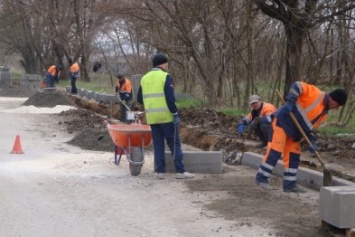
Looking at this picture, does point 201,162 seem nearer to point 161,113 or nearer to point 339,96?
point 161,113

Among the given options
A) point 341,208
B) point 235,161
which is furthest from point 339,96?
point 235,161

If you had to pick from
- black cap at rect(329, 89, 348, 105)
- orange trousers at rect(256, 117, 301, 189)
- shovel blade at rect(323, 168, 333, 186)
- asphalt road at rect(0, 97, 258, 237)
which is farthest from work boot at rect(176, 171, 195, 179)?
black cap at rect(329, 89, 348, 105)

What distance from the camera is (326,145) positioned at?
40.8 ft

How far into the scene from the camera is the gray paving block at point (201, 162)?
10961 millimetres

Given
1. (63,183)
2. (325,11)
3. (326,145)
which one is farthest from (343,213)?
(325,11)

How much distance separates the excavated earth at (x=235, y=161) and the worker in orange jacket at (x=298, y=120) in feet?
Answer: 1.27

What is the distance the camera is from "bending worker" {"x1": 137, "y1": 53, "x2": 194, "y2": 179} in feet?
33.8

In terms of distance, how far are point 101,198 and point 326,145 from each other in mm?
5107

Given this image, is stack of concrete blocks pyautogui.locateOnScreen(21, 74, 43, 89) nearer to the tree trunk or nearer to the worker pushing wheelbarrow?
the tree trunk

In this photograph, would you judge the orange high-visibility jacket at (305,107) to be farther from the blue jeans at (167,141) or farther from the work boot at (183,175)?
the work boot at (183,175)

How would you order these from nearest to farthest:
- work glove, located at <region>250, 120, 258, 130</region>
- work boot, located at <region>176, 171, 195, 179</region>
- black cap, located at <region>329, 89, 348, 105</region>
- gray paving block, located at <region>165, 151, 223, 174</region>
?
black cap, located at <region>329, 89, 348, 105</region> < work boot, located at <region>176, 171, 195, 179</region> < gray paving block, located at <region>165, 151, 223, 174</region> < work glove, located at <region>250, 120, 258, 130</region>

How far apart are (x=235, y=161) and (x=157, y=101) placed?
2.80m

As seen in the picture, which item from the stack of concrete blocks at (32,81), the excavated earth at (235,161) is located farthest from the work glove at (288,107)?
the stack of concrete blocks at (32,81)

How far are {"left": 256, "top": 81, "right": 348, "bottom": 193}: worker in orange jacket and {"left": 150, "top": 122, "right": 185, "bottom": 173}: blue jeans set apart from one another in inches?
59.9
